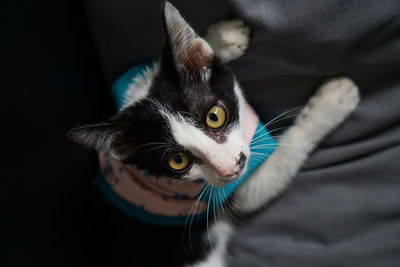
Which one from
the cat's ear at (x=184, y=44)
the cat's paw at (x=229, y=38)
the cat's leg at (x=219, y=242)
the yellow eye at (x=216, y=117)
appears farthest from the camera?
the cat's leg at (x=219, y=242)

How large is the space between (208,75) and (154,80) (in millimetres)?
187

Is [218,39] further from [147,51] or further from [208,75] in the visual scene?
[147,51]

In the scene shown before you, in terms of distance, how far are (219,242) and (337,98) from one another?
0.72 meters

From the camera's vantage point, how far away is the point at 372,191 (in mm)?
1109

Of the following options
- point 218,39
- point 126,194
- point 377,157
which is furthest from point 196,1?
point 377,157

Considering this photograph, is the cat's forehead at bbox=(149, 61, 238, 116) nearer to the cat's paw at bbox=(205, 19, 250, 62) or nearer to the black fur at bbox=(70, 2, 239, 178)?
the black fur at bbox=(70, 2, 239, 178)

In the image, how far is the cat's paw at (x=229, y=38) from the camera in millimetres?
1020

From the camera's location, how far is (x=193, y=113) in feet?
2.95

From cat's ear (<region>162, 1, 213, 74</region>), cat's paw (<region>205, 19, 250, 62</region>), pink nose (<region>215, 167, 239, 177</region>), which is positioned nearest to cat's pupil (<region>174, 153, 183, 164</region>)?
pink nose (<region>215, 167, 239, 177</region>)

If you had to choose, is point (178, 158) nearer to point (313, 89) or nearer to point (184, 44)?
point (184, 44)

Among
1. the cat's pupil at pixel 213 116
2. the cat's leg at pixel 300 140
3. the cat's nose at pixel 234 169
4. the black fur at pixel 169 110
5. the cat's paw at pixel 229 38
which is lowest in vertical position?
the cat's leg at pixel 300 140

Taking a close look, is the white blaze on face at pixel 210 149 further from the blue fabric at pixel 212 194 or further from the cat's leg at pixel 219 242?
the cat's leg at pixel 219 242

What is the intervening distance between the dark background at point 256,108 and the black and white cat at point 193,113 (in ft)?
0.23

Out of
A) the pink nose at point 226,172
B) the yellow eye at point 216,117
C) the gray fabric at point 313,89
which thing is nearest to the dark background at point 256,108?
the gray fabric at point 313,89
